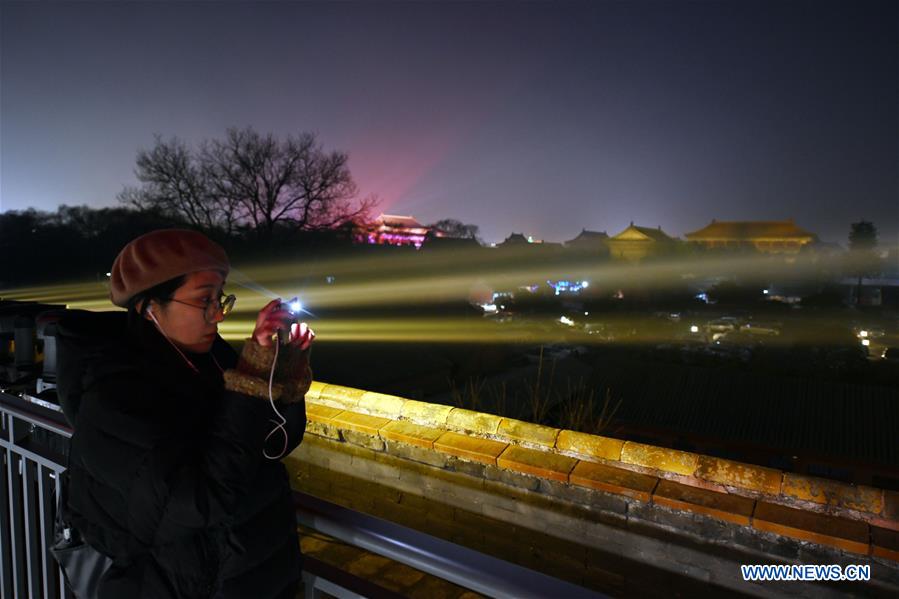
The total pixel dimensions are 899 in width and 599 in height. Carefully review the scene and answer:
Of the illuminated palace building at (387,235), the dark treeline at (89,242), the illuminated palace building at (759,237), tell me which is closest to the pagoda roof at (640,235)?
the illuminated palace building at (759,237)

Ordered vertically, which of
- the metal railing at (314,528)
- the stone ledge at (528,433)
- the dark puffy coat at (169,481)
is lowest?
the stone ledge at (528,433)

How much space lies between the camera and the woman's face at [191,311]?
4.00 ft

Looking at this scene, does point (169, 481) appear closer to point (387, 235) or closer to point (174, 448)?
point (174, 448)

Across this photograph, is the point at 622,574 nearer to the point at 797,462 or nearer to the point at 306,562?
the point at 306,562

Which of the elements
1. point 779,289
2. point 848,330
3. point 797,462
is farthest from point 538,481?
point 779,289

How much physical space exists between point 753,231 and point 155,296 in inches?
3296

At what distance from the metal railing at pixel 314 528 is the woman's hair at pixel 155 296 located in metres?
0.57

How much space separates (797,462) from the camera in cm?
1023

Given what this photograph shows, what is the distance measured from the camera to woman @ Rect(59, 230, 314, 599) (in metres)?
0.97

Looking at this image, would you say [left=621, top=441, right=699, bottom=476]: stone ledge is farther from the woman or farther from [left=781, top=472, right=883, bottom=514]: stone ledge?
the woman

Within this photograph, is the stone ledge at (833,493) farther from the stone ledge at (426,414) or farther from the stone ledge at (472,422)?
the stone ledge at (426,414)

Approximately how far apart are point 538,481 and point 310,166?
2603 centimetres

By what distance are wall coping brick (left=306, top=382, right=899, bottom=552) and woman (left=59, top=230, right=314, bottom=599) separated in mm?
1812

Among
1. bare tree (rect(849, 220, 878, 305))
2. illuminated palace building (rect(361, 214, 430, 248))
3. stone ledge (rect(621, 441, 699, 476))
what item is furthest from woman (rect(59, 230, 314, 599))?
bare tree (rect(849, 220, 878, 305))
